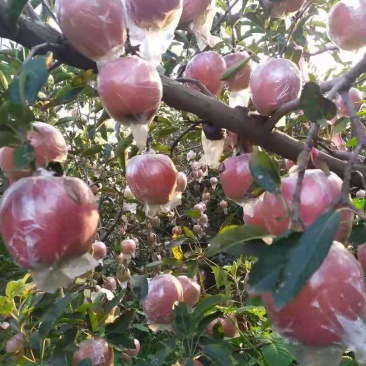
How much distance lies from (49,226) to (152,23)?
370 millimetres

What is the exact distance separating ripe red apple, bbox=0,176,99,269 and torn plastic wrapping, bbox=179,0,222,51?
17.5 inches

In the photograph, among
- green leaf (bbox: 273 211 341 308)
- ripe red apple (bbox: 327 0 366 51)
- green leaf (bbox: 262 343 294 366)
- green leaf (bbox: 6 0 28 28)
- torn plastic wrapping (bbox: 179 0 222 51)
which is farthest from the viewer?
green leaf (bbox: 262 343 294 366)

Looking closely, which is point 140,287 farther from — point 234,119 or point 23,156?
point 23,156

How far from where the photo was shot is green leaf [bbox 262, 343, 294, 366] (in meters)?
1.26

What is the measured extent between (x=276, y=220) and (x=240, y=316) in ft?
3.70

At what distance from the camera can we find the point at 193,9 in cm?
91

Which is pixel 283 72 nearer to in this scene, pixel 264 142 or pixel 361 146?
pixel 264 142

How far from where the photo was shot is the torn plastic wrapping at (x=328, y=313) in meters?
0.51

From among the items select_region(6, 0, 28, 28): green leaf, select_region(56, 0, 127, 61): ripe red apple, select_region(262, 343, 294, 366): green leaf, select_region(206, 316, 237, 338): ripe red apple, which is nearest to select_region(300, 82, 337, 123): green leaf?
select_region(56, 0, 127, 61): ripe red apple

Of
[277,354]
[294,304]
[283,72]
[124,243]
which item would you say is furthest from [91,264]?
[124,243]

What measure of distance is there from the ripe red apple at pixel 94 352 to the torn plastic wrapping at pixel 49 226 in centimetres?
68

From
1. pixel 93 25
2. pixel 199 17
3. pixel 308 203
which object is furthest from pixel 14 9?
pixel 308 203

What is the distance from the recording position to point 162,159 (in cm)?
99

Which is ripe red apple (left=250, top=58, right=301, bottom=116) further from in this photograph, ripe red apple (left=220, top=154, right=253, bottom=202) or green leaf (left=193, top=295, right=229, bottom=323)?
green leaf (left=193, top=295, right=229, bottom=323)
